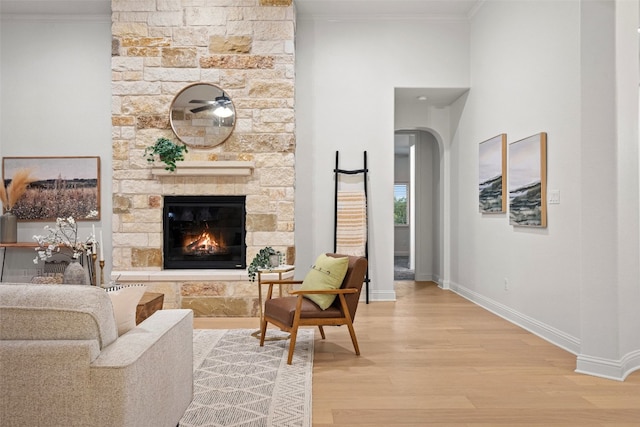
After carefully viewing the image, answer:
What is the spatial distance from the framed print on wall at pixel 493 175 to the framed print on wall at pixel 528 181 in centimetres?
16

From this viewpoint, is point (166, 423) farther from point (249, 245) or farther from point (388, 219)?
point (388, 219)

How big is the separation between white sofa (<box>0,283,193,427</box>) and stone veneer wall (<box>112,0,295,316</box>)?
12.2ft

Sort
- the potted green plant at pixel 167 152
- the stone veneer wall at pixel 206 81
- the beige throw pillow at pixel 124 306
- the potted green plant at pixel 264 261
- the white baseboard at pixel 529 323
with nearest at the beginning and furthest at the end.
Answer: the beige throw pillow at pixel 124 306 < the white baseboard at pixel 529 323 < the potted green plant at pixel 264 261 < the potted green plant at pixel 167 152 < the stone veneer wall at pixel 206 81

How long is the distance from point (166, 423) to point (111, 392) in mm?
511

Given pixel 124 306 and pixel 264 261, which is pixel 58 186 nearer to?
pixel 264 261

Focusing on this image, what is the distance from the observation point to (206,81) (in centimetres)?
540

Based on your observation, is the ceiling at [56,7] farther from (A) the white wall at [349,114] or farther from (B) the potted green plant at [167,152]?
(A) the white wall at [349,114]

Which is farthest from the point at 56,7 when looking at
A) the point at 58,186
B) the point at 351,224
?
the point at 351,224

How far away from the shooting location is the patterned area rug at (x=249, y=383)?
8.39 ft

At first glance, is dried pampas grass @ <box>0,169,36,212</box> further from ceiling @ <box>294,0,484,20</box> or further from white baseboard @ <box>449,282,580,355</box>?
white baseboard @ <box>449,282,580,355</box>

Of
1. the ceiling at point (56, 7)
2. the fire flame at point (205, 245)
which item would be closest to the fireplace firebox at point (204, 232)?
the fire flame at point (205, 245)

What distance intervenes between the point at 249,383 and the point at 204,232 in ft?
9.06

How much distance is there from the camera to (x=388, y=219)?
6102 millimetres

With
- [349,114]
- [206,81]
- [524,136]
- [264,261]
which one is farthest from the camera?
[349,114]
